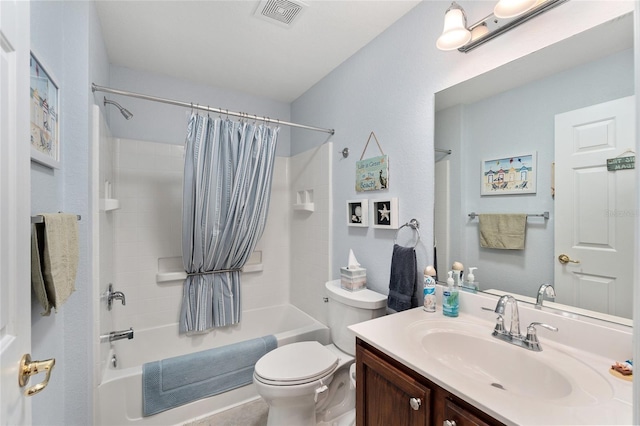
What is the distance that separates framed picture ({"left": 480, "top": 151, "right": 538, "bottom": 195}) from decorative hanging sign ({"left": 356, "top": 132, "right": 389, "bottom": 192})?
1.84 feet

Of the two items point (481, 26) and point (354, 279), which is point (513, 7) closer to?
point (481, 26)

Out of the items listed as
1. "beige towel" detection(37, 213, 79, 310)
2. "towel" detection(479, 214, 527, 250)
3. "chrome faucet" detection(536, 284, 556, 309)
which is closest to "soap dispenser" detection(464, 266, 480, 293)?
"towel" detection(479, 214, 527, 250)

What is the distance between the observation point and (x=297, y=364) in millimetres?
1551

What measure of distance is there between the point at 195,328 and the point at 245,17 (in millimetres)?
2236

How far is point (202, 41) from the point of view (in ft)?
5.99

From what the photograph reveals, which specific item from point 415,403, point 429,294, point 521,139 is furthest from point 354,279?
point 521,139

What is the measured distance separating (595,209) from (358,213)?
1187mm

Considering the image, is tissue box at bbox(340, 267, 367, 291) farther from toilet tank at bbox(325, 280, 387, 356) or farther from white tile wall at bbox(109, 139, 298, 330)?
white tile wall at bbox(109, 139, 298, 330)

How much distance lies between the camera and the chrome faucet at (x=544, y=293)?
103 cm

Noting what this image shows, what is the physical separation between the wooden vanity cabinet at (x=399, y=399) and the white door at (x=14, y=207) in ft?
3.18

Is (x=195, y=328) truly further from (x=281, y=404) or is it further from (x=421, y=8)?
(x=421, y=8)

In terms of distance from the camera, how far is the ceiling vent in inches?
57.6

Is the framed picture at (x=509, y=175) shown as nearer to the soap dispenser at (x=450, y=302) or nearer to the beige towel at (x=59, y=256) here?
the soap dispenser at (x=450, y=302)

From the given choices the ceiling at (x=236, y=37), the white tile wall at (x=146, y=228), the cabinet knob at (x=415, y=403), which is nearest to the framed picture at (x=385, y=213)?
the cabinet knob at (x=415, y=403)
